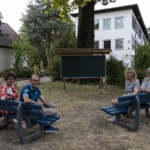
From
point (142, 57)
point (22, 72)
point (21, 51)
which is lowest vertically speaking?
point (22, 72)

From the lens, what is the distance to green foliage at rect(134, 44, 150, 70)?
1572 cm

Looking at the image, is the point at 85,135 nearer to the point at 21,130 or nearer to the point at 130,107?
the point at 130,107

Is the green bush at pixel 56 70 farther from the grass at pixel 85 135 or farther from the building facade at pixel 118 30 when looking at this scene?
the building facade at pixel 118 30

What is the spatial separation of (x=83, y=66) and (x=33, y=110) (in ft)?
25.1

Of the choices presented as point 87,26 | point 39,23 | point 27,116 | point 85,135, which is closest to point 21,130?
point 27,116

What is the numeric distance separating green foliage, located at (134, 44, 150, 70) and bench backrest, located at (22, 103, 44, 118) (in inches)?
452

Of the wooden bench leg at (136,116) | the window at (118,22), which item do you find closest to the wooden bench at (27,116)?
the wooden bench leg at (136,116)

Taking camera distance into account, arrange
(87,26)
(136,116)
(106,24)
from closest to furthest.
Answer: (136,116), (87,26), (106,24)

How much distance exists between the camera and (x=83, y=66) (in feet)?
41.3

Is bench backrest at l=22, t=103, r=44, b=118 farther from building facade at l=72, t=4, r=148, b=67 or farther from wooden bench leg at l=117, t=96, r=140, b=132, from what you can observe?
building facade at l=72, t=4, r=148, b=67

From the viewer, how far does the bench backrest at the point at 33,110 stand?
4.99m

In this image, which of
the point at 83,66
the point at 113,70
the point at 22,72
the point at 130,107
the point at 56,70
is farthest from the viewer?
the point at 22,72

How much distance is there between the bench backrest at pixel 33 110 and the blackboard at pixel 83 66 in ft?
24.3

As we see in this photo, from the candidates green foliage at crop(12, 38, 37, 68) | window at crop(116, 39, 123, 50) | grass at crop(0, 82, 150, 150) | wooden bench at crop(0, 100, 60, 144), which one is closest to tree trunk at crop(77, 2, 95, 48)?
grass at crop(0, 82, 150, 150)
